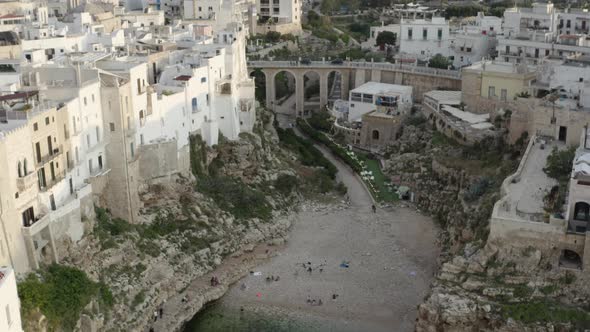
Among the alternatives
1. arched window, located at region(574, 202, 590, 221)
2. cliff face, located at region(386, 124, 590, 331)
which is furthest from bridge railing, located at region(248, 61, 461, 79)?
arched window, located at region(574, 202, 590, 221)

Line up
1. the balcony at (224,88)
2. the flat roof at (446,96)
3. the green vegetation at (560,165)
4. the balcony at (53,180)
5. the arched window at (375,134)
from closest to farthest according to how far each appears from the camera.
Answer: the balcony at (53,180), the green vegetation at (560,165), the balcony at (224,88), the flat roof at (446,96), the arched window at (375,134)

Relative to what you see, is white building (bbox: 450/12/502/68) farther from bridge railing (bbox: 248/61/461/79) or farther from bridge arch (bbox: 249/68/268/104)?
bridge arch (bbox: 249/68/268/104)

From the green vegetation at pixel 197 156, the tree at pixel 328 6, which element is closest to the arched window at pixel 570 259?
the green vegetation at pixel 197 156

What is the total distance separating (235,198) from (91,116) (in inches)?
460

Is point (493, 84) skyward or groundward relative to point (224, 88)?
groundward

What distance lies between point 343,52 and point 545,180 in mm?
43311

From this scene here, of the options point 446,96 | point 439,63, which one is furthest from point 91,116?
point 439,63

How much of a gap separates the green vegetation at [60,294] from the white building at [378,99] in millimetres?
33306

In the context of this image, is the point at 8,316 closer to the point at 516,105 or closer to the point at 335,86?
the point at 516,105

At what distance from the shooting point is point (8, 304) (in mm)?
23781

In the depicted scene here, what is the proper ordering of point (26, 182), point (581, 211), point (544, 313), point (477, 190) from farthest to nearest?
point (477, 190), point (581, 211), point (26, 182), point (544, 313)

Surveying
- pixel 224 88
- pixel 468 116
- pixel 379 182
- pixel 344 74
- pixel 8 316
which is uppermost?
pixel 224 88

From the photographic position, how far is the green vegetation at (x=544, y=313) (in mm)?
29344

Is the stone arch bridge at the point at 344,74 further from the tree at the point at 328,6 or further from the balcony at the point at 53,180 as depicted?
the balcony at the point at 53,180
